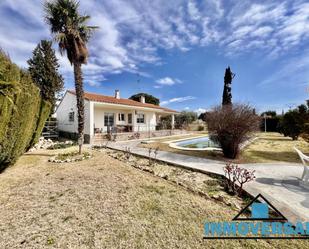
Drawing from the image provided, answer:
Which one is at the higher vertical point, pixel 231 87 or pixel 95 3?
pixel 95 3

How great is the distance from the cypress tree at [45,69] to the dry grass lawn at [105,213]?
78.2 feet

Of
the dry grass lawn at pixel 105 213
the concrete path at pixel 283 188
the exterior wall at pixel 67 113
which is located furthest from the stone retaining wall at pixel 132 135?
the concrete path at pixel 283 188

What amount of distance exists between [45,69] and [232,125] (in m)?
29.5

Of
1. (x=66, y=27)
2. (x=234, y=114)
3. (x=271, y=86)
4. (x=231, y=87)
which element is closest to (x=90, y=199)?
(x=234, y=114)

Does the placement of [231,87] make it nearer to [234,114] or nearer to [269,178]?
[234,114]

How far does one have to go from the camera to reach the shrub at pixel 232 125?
930cm

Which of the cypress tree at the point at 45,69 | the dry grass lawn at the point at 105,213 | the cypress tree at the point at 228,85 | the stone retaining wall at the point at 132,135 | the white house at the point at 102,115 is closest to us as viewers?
the dry grass lawn at the point at 105,213

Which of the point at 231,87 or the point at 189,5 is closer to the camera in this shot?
the point at 189,5

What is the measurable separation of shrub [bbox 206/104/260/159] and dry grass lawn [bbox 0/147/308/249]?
5.85m

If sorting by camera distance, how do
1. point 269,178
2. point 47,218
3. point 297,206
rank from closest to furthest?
1. point 47,218
2. point 297,206
3. point 269,178

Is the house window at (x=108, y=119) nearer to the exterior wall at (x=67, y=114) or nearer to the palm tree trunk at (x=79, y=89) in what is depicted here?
the exterior wall at (x=67, y=114)

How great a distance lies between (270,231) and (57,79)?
106 ft

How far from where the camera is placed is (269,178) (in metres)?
6.12

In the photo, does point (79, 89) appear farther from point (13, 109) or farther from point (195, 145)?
point (195, 145)
